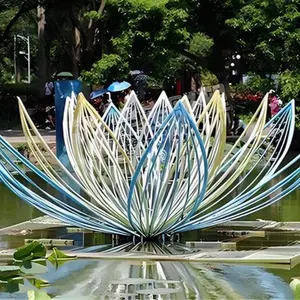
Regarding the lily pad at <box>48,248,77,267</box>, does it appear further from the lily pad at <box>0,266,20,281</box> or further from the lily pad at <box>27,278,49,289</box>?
the lily pad at <box>0,266,20,281</box>

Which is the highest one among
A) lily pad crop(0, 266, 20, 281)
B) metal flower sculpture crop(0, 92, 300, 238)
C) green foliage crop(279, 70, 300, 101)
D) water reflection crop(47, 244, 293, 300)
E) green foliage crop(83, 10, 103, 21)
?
green foliage crop(83, 10, 103, 21)

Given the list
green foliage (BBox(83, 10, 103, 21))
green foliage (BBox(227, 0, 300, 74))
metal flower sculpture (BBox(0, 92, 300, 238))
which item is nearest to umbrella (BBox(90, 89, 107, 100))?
green foliage (BBox(83, 10, 103, 21))

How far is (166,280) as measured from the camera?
7449 mm

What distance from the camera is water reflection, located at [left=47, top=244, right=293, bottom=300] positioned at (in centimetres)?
702

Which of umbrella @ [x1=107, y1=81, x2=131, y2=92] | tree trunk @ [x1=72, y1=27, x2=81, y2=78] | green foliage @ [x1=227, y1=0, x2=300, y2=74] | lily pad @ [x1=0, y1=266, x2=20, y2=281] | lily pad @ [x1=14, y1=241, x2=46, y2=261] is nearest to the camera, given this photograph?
lily pad @ [x1=0, y1=266, x2=20, y2=281]

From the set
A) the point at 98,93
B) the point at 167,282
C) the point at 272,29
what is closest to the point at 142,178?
the point at 167,282

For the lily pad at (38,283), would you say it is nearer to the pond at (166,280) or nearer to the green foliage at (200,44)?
the pond at (166,280)

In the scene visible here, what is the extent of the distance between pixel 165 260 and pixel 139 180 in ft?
4.04

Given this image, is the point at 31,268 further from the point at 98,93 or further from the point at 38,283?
the point at 98,93

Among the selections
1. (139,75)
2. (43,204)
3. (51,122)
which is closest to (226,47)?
(139,75)

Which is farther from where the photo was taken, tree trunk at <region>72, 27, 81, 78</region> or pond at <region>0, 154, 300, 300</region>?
tree trunk at <region>72, 27, 81, 78</region>

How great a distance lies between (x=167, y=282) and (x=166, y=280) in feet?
0.58

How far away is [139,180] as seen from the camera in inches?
364

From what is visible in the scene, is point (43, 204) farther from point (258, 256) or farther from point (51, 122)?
point (51, 122)
